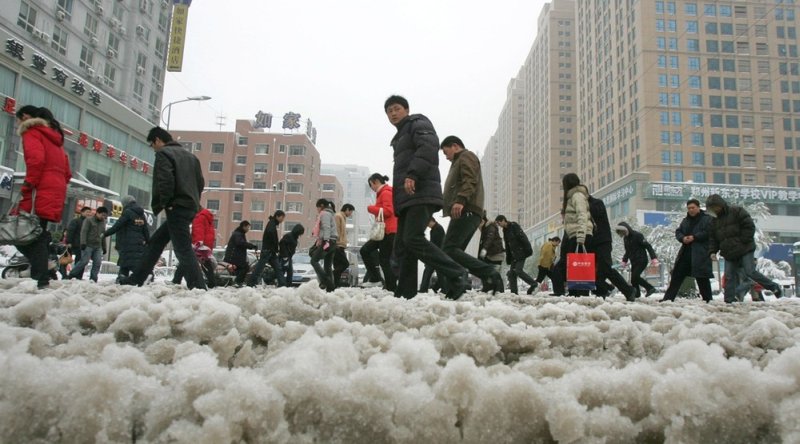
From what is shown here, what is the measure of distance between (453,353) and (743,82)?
262 ft

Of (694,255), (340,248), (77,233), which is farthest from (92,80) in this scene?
(694,255)

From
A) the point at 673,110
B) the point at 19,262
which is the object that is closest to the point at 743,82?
the point at 673,110

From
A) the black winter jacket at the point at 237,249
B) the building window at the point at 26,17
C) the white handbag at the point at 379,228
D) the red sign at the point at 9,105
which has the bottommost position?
the black winter jacket at the point at 237,249

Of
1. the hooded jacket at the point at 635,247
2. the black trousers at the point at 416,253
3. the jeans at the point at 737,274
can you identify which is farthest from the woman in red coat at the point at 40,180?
the hooded jacket at the point at 635,247

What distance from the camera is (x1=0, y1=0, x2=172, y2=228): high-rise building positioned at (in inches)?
914

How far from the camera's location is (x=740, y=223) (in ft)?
21.5

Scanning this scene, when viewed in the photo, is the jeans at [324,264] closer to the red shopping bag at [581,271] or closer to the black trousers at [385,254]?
the black trousers at [385,254]

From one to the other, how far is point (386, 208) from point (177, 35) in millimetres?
36838

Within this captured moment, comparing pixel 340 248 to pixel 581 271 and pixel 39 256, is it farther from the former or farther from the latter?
pixel 39 256

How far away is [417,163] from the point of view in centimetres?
442

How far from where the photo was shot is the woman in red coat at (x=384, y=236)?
23.5 ft

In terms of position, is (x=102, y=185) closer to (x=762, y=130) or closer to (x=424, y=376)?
(x=424, y=376)

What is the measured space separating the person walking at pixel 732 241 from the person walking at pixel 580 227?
1.30 meters

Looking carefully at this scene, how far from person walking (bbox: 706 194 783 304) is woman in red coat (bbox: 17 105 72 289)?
25.9ft
